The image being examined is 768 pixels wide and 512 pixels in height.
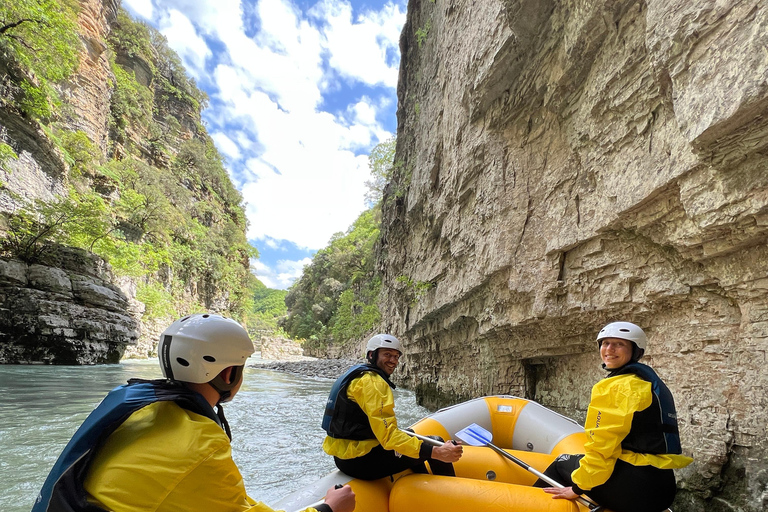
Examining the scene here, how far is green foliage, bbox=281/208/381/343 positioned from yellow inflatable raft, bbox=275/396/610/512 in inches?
915

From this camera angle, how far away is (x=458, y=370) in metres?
9.12

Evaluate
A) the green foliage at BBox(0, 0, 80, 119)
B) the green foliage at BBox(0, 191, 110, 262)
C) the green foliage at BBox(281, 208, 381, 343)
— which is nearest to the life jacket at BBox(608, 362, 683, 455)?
the green foliage at BBox(0, 191, 110, 262)

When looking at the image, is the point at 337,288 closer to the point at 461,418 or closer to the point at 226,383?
the point at 461,418

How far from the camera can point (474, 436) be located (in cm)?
388

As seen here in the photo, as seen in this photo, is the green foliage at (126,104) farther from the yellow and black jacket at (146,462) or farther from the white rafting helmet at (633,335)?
the white rafting helmet at (633,335)

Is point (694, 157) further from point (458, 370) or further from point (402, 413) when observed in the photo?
point (402, 413)

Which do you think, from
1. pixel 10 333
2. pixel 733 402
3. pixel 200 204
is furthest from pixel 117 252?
pixel 733 402

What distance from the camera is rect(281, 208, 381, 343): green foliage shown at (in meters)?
31.9

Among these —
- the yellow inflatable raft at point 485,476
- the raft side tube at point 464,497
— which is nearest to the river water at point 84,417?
the yellow inflatable raft at point 485,476

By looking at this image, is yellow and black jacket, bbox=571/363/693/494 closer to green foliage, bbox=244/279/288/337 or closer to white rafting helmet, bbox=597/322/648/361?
white rafting helmet, bbox=597/322/648/361

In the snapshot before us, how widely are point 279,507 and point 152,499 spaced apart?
2.02 meters

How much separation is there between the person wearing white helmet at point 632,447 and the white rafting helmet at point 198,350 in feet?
7.47

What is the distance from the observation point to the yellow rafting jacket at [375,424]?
267cm

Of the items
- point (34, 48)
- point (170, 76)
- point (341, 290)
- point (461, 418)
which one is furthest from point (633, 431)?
point (170, 76)
